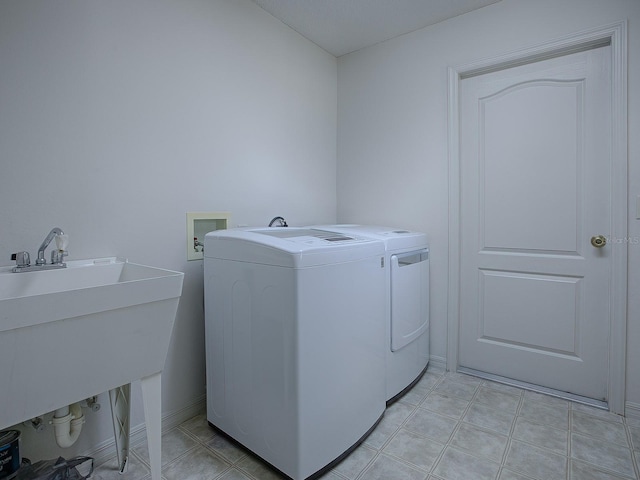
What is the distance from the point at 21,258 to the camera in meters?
1.14

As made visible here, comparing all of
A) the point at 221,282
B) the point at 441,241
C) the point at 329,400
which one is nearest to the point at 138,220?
the point at 221,282

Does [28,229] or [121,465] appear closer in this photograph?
[28,229]

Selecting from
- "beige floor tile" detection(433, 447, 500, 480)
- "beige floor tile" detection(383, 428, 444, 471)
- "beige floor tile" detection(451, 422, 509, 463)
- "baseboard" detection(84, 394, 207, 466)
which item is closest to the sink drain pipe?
"baseboard" detection(84, 394, 207, 466)

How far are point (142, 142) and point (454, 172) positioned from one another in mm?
1837

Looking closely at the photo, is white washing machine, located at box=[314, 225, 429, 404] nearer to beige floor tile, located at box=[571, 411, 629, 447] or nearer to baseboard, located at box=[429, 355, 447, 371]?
baseboard, located at box=[429, 355, 447, 371]

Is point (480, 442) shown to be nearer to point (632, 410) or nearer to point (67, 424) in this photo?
point (632, 410)

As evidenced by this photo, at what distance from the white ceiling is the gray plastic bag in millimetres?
2455

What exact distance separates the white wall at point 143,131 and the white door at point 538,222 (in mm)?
1309

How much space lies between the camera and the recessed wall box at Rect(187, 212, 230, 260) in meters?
1.72

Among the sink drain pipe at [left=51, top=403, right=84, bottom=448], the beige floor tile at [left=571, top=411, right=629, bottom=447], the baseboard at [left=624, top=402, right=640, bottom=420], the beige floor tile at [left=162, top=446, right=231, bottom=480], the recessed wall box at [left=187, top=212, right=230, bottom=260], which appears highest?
the recessed wall box at [left=187, top=212, right=230, bottom=260]

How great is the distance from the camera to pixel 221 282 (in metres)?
1.54

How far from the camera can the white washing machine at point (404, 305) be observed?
1.81 metres

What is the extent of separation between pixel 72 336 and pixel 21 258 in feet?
1.48

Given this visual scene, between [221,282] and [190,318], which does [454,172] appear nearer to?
[221,282]
